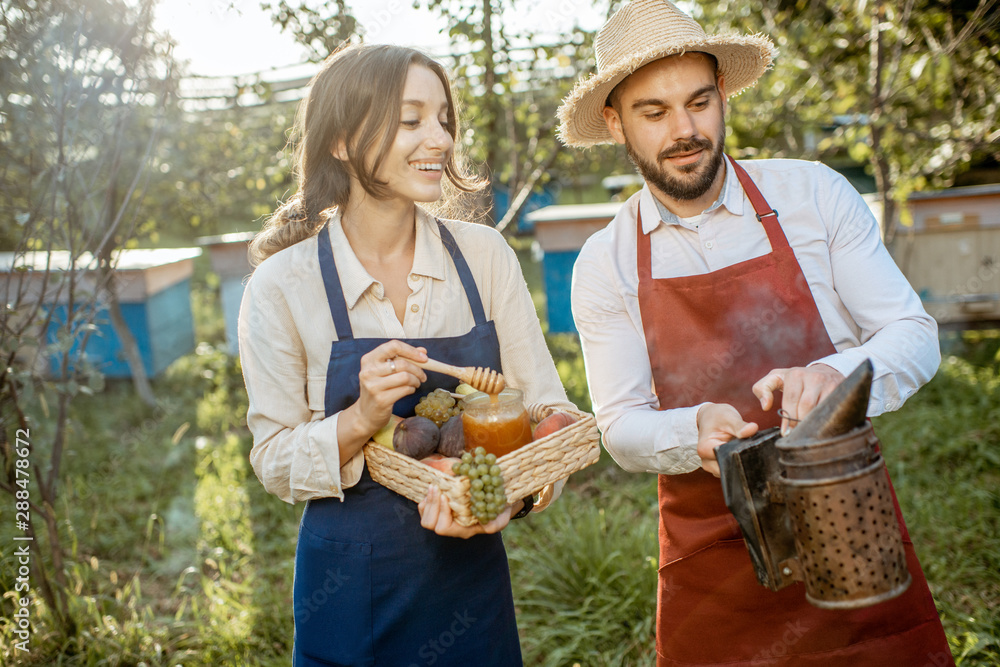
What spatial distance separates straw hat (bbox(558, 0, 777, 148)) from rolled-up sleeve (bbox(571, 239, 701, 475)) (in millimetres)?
492

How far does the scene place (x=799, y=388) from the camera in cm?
166

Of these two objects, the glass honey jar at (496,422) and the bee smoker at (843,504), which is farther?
the glass honey jar at (496,422)

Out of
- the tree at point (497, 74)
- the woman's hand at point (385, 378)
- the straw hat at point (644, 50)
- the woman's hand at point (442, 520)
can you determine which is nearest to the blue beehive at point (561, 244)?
the tree at point (497, 74)

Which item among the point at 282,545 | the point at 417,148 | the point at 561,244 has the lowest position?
the point at 282,545

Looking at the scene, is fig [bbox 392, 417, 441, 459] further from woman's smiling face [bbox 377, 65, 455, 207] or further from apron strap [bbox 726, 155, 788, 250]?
apron strap [bbox 726, 155, 788, 250]

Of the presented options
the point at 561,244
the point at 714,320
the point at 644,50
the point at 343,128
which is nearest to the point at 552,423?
the point at 714,320

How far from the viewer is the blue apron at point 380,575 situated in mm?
1965

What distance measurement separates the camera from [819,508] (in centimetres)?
133

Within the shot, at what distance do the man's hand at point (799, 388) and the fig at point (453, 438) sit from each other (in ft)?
2.35

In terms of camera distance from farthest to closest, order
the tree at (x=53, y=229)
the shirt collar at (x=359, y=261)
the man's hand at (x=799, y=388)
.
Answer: the tree at (x=53, y=229), the shirt collar at (x=359, y=261), the man's hand at (x=799, y=388)

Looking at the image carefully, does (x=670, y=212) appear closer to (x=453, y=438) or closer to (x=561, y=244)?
(x=453, y=438)

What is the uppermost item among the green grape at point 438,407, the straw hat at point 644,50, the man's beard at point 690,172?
the straw hat at point 644,50

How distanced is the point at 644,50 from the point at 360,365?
46.6 inches

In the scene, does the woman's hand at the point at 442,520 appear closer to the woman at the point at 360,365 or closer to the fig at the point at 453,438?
the fig at the point at 453,438
